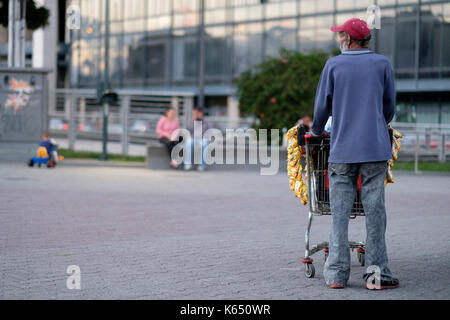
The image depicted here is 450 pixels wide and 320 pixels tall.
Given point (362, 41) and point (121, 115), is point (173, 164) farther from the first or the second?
point (362, 41)

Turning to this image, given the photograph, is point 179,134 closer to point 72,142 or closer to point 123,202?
point 72,142

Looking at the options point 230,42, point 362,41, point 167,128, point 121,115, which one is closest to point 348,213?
point 362,41

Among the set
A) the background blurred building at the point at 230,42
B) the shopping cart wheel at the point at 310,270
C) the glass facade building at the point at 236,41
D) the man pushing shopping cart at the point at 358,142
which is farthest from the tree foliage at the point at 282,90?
the man pushing shopping cart at the point at 358,142

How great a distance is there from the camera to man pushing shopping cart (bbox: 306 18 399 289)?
18.7 feet


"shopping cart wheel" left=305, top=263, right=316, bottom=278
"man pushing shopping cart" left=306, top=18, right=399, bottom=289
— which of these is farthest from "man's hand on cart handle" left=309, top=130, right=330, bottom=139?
"shopping cart wheel" left=305, top=263, right=316, bottom=278

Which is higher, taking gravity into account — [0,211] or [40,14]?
[40,14]

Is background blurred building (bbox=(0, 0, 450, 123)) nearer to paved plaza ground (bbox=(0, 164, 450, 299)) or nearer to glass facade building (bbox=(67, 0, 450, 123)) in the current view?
glass facade building (bbox=(67, 0, 450, 123))

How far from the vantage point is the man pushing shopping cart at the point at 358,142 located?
570 centimetres

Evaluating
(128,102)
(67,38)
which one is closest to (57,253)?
(128,102)

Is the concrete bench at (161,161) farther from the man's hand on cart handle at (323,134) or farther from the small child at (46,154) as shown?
the man's hand on cart handle at (323,134)

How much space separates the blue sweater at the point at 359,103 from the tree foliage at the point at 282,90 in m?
21.1

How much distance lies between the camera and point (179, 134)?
21.0 m

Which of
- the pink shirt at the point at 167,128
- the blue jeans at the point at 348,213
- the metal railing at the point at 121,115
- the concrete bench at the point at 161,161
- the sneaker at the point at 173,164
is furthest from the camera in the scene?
the metal railing at the point at 121,115
